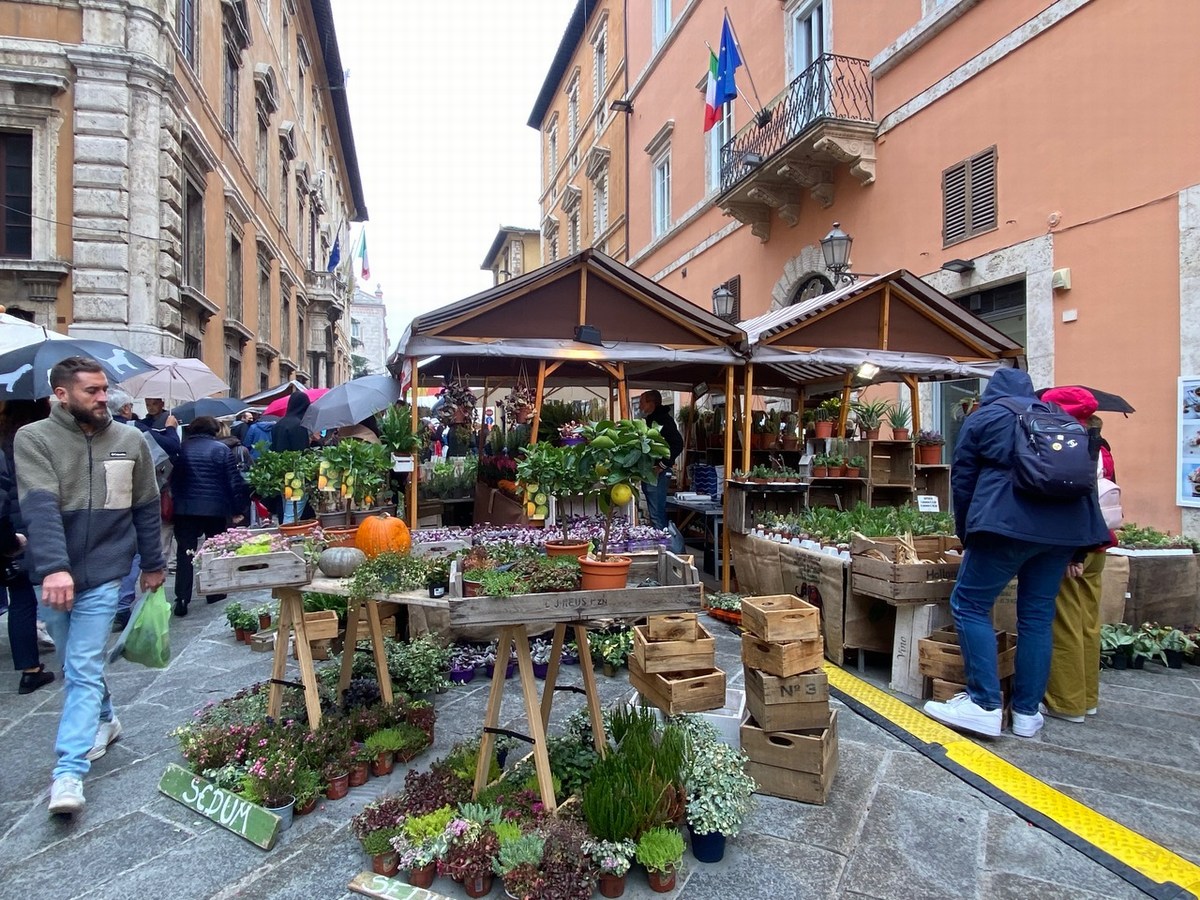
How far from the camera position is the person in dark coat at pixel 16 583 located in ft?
12.9

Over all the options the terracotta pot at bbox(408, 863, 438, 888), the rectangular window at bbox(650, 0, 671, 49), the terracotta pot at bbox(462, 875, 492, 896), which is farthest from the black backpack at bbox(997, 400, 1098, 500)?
the rectangular window at bbox(650, 0, 671, 49)

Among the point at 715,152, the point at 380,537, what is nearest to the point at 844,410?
the point at 380,537

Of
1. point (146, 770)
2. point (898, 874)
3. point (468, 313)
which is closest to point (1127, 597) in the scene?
point (898, 874)

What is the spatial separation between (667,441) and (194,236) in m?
11.0

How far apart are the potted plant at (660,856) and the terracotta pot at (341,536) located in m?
2.01

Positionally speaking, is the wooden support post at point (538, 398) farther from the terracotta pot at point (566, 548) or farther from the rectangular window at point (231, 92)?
the rectangular window at point (231, 92)

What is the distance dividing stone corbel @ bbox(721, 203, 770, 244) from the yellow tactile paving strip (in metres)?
10.8

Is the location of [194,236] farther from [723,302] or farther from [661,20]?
[661,20]

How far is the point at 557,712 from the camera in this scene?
4035 mm

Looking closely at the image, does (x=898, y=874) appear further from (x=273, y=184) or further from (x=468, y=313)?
(x=273, y=184)

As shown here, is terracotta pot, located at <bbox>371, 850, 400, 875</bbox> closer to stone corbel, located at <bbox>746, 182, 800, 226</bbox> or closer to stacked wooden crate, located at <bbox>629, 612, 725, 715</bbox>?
stacked wooden crate, located at <bbox>629, 612, 725, 715</bbox>

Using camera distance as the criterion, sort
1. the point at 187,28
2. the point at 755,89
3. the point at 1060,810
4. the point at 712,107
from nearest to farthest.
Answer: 1. the point at 1060,810
2. the point at 712,107
3. the point at 187,28
4. the point at 755,89

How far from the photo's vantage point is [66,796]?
2926mm

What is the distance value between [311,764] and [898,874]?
2401mm
